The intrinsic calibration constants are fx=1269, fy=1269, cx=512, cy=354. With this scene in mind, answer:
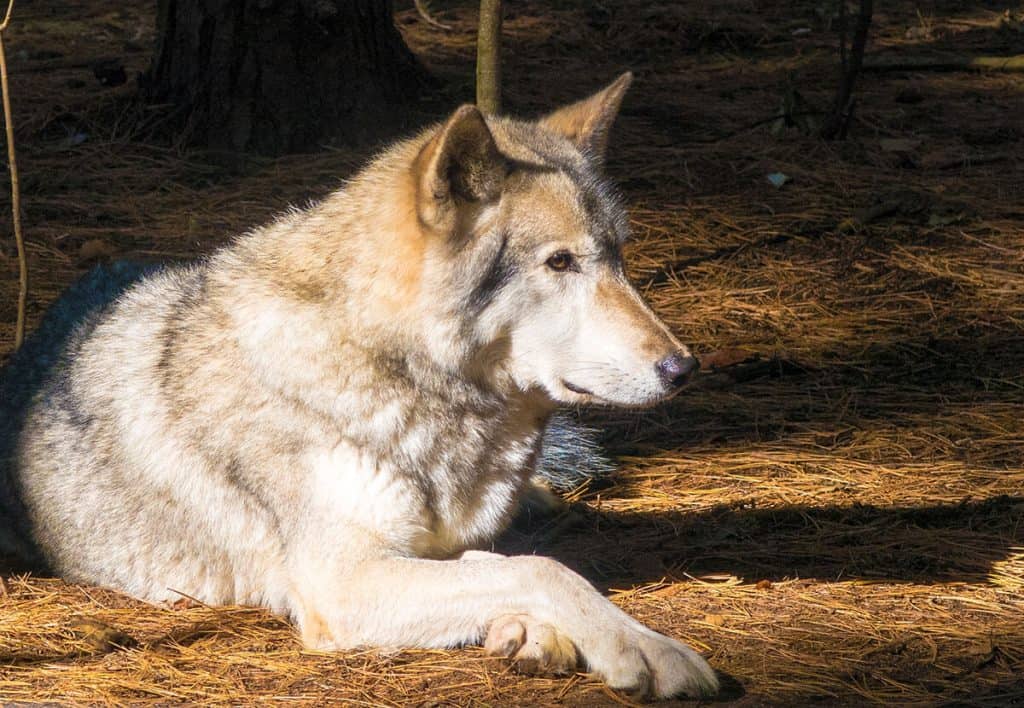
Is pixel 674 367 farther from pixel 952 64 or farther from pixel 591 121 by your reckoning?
pixel 952 64

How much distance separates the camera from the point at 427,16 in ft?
38.8

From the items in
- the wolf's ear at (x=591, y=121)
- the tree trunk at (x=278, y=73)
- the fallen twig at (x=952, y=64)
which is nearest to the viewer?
the wolf's ear at (x=591, y=121)

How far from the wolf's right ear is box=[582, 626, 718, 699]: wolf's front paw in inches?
51.1

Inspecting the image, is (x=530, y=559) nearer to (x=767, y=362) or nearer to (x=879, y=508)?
(x=879, y=508)

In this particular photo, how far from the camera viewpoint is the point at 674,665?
3.40 m

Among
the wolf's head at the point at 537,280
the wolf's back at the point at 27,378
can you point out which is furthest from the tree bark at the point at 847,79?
the wolf's back at the point at 27,378

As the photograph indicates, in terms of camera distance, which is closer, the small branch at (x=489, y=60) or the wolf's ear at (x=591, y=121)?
the wolf's ear at (x=591, y=121)

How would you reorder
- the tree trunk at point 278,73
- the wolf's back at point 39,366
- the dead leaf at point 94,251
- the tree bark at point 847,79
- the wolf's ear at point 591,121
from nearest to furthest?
the wolf's ear at point 591,121 → the wolf's back at point 39,366 → the dead leaf at point 94,251 → the tree trunk at point 278,73 → the tree bark at point 847,79

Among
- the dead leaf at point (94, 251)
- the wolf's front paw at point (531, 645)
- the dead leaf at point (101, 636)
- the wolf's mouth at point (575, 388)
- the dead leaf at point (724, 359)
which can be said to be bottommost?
the dead leaf at point (101, 636)

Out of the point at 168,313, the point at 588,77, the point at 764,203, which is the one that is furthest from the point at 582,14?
the point at 168,313

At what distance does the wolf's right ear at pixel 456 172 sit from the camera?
3.65 m

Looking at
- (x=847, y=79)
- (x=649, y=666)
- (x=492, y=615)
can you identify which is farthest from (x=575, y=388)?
(x=847, y=79)

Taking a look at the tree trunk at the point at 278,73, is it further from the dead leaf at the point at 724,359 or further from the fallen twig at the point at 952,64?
the fallen twig at the point at 952,64

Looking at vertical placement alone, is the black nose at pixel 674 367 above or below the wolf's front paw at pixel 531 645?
above
